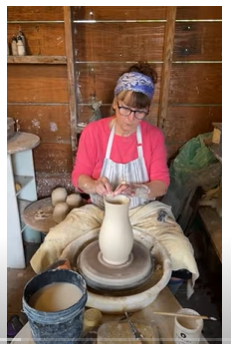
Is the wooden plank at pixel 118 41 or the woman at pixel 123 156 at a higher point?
the wooden plank at pixel 118 41

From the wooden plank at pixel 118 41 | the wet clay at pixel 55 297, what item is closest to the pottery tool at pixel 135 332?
the wet clay at pixel 55 297

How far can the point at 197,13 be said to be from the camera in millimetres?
1577

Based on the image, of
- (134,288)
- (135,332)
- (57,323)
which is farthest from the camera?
(134,288)

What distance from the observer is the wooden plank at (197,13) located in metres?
1.57

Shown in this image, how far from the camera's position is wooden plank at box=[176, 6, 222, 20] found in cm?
157

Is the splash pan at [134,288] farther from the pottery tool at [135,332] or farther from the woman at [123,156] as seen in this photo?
the woman at [123,156]

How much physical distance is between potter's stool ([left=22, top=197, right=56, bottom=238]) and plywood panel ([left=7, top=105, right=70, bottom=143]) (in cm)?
40

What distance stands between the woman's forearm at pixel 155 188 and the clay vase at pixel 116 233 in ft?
1.12

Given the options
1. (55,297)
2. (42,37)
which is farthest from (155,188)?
(42,37)

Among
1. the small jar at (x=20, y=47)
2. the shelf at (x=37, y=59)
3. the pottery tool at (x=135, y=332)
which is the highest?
the small jar at (x=20, y=47)

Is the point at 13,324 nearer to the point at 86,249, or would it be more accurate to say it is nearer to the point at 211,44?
the point at 86,249

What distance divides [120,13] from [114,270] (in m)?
1.28

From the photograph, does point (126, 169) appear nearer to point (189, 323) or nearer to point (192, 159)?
point (192, 159)

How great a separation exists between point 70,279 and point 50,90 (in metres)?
1.23
